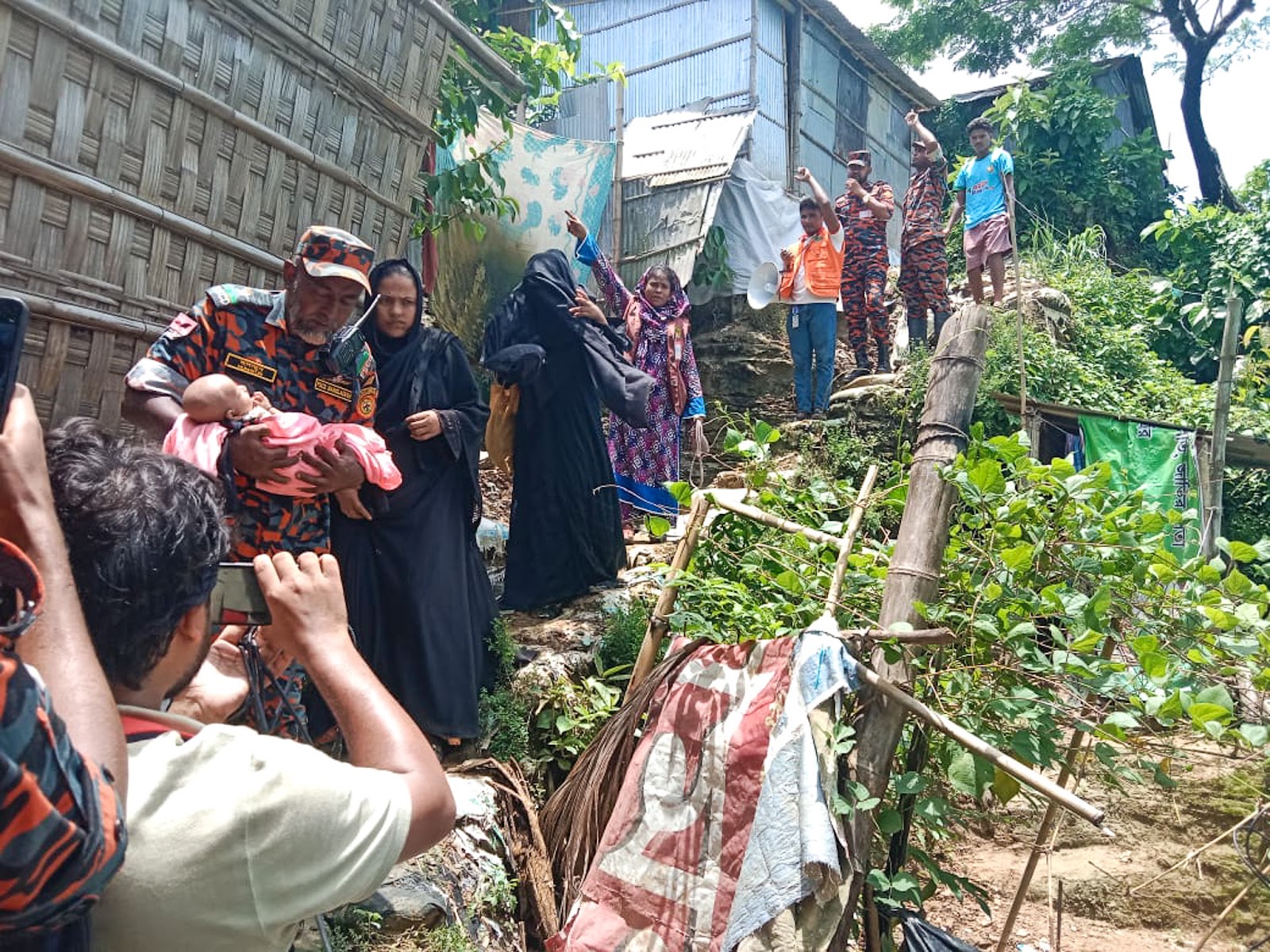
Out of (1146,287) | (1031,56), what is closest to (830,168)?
(1146,287)

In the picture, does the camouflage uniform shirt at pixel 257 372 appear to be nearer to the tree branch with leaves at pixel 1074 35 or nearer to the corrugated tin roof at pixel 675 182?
the corrugated tin roof at pixel 675 182

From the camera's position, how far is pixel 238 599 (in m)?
1.41

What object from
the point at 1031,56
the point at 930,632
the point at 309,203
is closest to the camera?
the point at 930,632

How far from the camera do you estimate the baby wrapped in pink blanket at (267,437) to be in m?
2.56

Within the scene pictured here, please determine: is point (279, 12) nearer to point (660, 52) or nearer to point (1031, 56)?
point (660, 52)

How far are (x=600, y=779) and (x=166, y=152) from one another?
2.38 m

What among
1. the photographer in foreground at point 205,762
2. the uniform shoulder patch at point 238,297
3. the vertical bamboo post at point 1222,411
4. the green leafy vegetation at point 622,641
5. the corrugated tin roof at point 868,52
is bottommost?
the green leafy vegetation at point 622,641

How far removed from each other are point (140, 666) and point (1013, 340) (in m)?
9.40

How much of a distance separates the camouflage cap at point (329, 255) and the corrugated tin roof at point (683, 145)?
941 cm

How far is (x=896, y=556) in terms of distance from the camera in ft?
8.98

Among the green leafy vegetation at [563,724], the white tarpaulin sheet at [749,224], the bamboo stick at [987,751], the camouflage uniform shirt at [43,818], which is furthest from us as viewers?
the white tarpaulin sheet at [749,224]

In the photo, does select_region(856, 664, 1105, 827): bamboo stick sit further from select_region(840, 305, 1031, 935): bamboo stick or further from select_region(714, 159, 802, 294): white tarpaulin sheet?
select_region(714, 159, 802, 294): white tarpaulin sheet

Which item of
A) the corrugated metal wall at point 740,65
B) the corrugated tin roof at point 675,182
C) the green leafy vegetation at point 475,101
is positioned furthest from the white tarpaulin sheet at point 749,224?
the green leafy vegetation at point 475,101

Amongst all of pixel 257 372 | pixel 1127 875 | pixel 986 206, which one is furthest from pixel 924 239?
pixel 257 372
